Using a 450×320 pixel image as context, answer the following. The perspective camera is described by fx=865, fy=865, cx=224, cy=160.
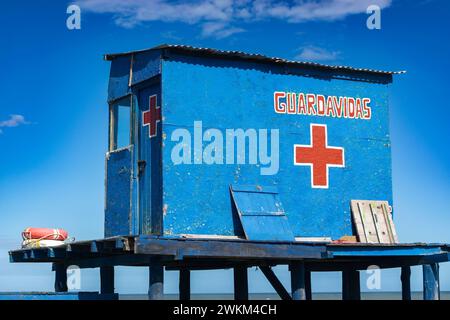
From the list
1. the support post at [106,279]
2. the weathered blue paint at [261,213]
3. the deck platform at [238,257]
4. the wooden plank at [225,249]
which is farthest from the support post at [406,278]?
the support post at [106,279]

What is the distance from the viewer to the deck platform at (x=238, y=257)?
59.9ft

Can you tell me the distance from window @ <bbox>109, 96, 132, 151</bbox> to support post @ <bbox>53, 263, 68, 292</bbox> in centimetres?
447

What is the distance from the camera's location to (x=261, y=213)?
779 inches

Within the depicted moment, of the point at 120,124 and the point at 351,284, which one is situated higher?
the point at 120,124

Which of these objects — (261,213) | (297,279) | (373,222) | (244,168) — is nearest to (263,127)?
(244,168)

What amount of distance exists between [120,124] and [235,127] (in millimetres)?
3065

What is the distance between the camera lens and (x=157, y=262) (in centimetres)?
1845

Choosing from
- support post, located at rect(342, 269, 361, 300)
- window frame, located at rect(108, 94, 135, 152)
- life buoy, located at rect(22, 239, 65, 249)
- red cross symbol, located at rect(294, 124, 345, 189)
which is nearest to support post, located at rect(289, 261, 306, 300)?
red cross symbol, located at rect(294, 124, 345, 189)

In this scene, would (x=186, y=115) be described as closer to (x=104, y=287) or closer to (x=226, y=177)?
(x=226, y=177)

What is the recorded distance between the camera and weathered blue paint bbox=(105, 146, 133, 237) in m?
20.4

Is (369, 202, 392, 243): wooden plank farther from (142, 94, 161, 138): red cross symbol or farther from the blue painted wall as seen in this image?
(142, 94, 161, 138): red cross symbol

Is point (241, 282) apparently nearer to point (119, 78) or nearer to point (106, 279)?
point (106, 279)

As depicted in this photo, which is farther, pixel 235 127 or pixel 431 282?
pixel 431 282

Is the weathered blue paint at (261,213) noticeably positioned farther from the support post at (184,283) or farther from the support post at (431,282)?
the support post at (184,283)
